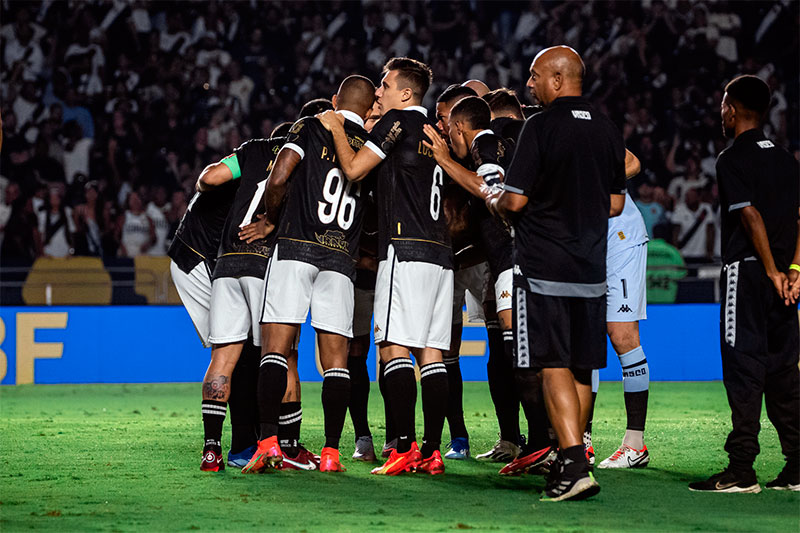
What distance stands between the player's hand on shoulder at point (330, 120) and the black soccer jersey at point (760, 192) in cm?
232

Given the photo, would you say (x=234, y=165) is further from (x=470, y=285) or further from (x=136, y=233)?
(x=136, y=233)

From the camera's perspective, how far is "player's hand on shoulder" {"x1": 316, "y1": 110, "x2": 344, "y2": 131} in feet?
21.2

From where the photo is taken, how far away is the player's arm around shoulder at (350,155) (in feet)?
20.8

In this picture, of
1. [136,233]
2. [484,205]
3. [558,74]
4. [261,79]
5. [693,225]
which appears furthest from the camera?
[261,79]

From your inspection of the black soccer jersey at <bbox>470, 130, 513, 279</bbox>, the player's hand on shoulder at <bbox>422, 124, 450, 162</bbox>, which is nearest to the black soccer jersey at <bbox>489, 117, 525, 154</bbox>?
the black soccer jersey at <bbox>470, 130, 513, 279</bbox>

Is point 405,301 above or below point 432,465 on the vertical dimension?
above

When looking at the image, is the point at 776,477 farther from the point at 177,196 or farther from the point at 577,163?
the point at 177,196

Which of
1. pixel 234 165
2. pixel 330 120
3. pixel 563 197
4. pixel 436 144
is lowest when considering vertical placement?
pixel 563 197

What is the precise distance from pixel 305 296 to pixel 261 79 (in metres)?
11.7

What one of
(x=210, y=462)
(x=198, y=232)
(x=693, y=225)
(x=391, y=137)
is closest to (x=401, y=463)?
(x=210, y=462)

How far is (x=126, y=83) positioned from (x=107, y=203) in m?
2.69

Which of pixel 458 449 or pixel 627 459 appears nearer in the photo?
pixel 627 459

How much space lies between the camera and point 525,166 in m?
5.34

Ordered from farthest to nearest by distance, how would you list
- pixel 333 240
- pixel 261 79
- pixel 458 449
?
pixel 261 79, pixel 458 449, pixel 333 240
